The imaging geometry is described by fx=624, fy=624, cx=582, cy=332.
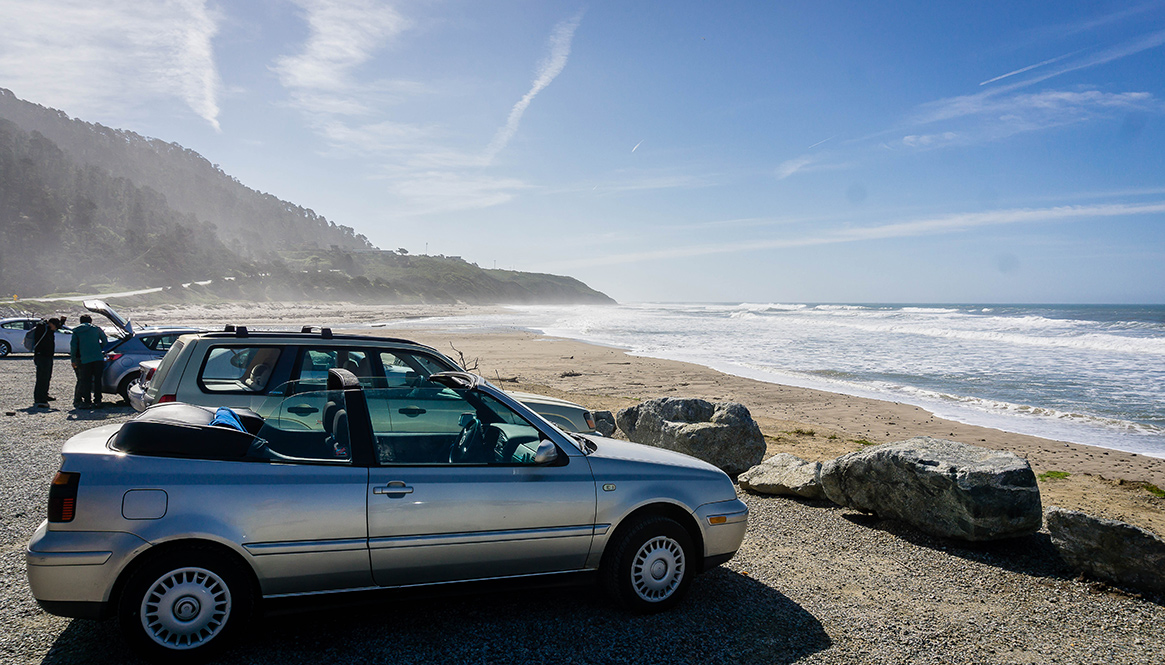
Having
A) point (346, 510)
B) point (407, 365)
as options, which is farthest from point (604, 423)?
point (346, 510)

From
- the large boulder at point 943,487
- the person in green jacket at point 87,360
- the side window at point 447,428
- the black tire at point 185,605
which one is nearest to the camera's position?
the black tire at point 185,605

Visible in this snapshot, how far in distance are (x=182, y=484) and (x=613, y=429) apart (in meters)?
7.10

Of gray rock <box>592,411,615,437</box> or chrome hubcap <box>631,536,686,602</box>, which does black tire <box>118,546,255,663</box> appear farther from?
gray rock <box>592,411,615,437</box>

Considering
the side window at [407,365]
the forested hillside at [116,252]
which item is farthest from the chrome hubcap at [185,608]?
the forested hillside at [116,252]

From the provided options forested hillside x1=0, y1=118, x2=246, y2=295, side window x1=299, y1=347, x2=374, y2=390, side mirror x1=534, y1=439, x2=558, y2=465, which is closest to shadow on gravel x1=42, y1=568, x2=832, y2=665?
side mirror x1=534, y1=439, x2=558, y2=465

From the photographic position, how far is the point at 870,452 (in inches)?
252

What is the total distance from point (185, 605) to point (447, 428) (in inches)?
66.1

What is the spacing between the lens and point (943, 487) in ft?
18.4

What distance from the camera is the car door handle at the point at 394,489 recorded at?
360 cm

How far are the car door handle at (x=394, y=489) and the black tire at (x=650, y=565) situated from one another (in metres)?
1.39

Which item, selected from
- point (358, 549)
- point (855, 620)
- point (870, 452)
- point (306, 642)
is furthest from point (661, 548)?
point (870, 452)

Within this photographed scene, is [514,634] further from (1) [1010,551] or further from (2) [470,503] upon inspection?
(1) [1010,551]

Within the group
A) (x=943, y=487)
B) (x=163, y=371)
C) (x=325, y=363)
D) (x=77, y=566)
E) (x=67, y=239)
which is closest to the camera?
(x=77, y=566)

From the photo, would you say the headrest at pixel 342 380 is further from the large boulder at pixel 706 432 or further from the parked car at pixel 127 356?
the parked car at pixel 127 356
